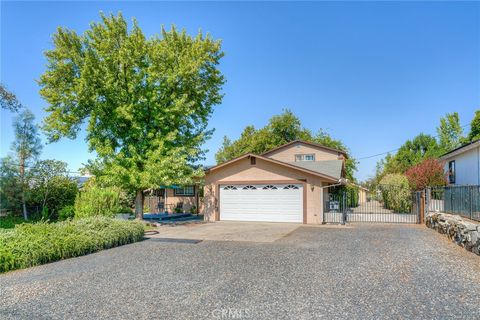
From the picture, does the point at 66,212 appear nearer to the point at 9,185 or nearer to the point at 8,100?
the point at 9,185

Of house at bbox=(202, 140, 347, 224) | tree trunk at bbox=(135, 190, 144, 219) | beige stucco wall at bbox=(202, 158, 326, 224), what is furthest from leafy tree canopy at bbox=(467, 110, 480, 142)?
tree trunk at bbox=(135, 190, 144, 219)

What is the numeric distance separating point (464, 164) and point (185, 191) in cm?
2071

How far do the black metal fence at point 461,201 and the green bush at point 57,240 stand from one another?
44.1 ft

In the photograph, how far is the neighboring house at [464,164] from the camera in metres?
18.2

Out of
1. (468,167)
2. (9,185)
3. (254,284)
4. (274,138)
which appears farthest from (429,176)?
(9,185)

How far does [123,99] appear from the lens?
1717 centimetres

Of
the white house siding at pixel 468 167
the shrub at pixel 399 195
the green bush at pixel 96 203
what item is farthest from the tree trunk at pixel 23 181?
the white house siding at pixel 468 167

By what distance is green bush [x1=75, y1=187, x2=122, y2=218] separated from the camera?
15875 mm

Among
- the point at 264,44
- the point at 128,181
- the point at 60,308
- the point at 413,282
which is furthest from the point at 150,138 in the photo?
the point at 413,282

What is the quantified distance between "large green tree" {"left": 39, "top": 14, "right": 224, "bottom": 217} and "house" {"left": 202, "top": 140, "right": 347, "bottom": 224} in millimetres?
2510

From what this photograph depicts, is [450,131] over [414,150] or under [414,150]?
over

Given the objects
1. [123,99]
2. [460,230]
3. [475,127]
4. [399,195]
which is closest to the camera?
[460,230]

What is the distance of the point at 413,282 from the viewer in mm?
6266

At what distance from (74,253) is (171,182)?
800 centimetres
